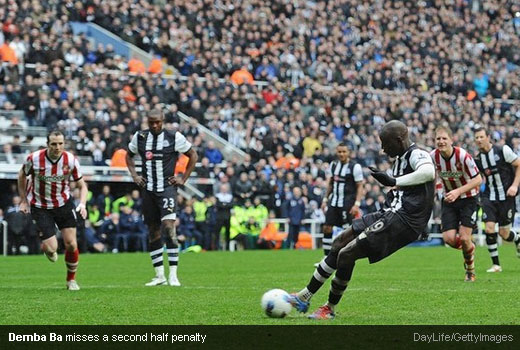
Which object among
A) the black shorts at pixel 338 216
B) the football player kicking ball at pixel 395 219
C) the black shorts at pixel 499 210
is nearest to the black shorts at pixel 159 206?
the football player kicking ball at pixel 395 219

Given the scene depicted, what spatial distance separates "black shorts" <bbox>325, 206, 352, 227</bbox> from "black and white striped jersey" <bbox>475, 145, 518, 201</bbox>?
127 inches

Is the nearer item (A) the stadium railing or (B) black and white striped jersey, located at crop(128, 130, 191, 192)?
(B) black and white striped jersey, located at crop(128, 130, 191, 192)

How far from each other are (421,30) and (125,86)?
752 inches

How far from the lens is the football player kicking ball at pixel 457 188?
576 inches

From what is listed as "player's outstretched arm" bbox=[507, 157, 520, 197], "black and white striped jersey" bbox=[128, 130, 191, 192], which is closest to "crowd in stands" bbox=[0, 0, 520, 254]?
"black and white striped jersey" bbox=[128, 130, 191, 192]

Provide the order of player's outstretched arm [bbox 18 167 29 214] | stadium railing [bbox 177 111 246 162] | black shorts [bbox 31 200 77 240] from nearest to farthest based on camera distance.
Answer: player's outstretched arm [bbox 18 167 29 214] → black shorts [bbox 31 200 77 240] → stadium railing [bbox 177 111 246 162]

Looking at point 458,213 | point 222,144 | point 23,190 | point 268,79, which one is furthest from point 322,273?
point 268,79

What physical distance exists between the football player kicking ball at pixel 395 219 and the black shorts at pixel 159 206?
16.6 ft

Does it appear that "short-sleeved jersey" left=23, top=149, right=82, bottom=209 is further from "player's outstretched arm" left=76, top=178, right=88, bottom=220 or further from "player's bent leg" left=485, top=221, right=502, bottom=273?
"player's bent leg" left=485, top=221, right=502, bottom=273

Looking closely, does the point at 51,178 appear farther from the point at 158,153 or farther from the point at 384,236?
the point at 384,236

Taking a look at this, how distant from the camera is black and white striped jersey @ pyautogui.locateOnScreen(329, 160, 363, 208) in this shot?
2019cm

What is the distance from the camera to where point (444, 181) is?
595 inches

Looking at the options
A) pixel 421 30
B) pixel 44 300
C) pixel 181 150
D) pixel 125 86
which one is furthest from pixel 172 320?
pixel 421 30

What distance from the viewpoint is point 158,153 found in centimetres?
1508
